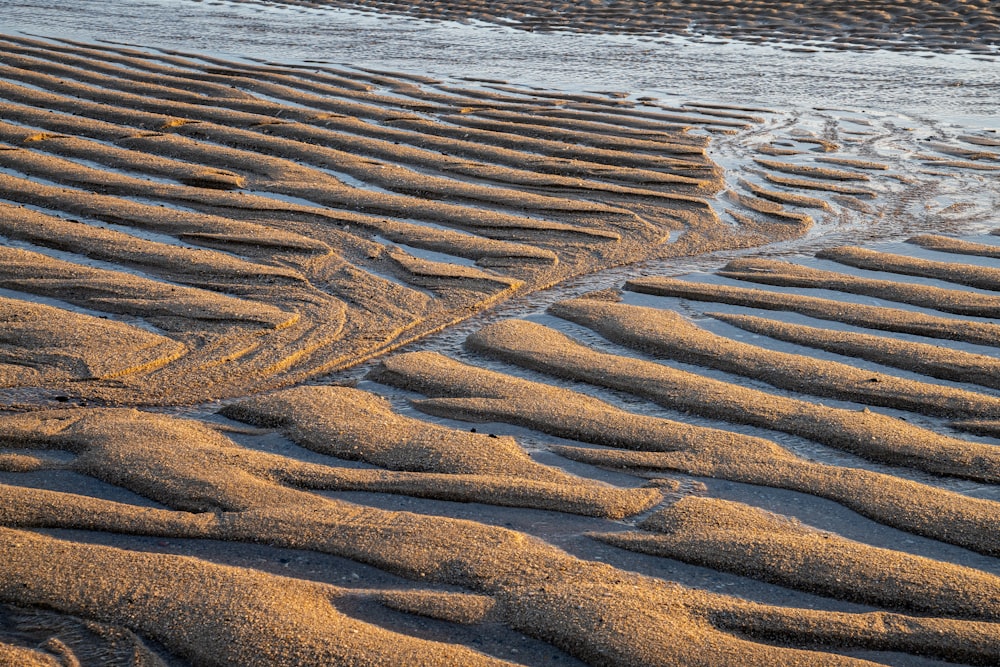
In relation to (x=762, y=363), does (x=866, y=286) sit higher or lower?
higher

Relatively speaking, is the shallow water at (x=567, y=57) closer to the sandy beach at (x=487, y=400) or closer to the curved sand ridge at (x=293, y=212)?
the curved sand ridge at (x=293, y=212)

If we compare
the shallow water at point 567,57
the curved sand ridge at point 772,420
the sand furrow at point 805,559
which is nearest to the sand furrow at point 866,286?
the curved sand ridge at point 772,420

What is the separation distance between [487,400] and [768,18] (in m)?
11.7

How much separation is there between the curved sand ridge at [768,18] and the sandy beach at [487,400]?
20.3 feet

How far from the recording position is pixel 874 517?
2.61m

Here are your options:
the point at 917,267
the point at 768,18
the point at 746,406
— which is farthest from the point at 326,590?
the point at 768,18

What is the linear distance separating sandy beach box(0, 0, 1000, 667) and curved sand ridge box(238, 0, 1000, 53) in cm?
617

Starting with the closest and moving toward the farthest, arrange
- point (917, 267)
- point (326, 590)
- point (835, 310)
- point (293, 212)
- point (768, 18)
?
point (326, 590) < point (835, 310) < point (917, 267) < point (293, 212) < point (768, 18)

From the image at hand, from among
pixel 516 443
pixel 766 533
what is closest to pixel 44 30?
pixel 516 443

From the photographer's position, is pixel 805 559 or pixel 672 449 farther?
pixel 672 449

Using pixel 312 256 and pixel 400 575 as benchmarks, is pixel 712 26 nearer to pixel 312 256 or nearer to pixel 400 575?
pixel 312 256

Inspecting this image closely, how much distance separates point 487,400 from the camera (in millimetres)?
3201

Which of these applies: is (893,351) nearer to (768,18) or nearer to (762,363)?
(762,363)

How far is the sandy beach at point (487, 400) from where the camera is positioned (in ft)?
7.20
